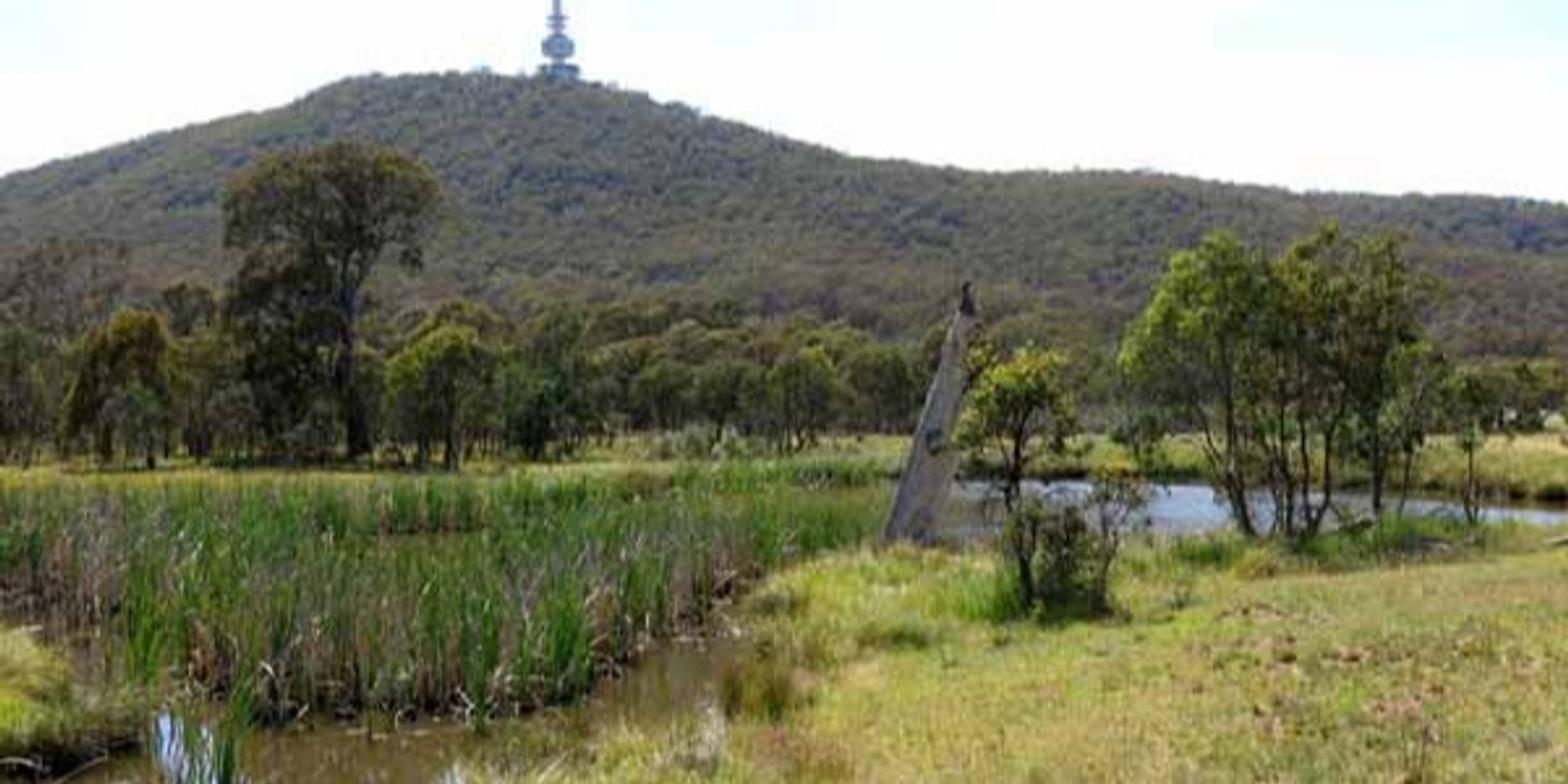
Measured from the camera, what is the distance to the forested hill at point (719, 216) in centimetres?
11688

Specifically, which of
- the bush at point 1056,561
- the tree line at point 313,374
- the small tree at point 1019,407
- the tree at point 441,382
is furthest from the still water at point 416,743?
the tree line at point 313,374

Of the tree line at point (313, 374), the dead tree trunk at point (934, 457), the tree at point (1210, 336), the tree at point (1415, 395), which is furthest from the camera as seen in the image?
the tree line at point (313, 374)

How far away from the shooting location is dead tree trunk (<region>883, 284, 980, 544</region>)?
79.0ft

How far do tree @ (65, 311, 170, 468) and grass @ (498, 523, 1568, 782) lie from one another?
3559 cm

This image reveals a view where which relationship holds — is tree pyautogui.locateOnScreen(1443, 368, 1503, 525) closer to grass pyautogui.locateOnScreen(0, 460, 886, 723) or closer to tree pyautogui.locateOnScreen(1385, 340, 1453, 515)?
tree pyautogui.locateOnScreen(1385, 340, 1453, 515)

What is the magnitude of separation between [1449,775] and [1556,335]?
312 feet

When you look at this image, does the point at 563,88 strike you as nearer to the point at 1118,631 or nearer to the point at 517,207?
the point at 517,207

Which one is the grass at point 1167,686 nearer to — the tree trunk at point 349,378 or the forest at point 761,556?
the forest at point 761,556

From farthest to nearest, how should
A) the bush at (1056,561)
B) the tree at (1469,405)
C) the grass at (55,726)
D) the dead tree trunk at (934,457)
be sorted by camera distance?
1. the tree at (1469,405)
2. the dead tree trunk at (934,457)
3. the bush at (1056,561)
4. the grass at (55,726)

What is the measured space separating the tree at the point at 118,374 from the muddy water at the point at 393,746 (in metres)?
36.9

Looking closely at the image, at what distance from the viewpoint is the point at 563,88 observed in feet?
552

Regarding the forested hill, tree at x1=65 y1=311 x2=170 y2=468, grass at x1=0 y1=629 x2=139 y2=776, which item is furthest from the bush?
the forested hill

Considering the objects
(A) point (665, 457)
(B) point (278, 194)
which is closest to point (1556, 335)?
(A) point (665, 457)

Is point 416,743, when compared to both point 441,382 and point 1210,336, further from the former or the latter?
point 441,382
